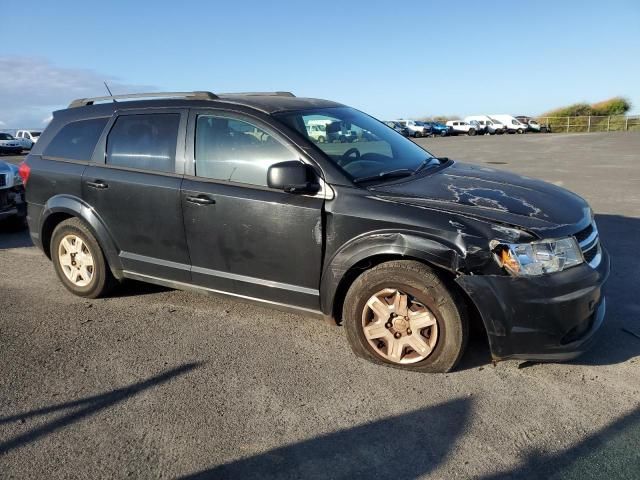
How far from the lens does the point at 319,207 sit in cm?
360

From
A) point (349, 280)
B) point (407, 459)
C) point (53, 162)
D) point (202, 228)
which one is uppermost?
point (53, 162)

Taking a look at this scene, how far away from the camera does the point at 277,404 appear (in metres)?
3.18

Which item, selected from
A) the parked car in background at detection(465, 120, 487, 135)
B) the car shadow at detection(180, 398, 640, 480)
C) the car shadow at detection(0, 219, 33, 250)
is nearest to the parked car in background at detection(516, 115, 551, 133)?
the parked car in background at detection(465, 120, 487, 135)

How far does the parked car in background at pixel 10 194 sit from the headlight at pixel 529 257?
725 cm

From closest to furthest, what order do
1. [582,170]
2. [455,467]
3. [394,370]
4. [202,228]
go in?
[455,467] < [394,370] < [202,228] < [582,170]

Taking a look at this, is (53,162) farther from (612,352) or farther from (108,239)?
(612,352)

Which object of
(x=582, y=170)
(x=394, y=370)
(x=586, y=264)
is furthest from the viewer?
(x=582, y=170)

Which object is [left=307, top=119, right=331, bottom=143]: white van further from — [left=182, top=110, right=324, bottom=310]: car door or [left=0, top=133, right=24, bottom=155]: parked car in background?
[left=0, top=133, right=24, bottom=155]: parked car in background

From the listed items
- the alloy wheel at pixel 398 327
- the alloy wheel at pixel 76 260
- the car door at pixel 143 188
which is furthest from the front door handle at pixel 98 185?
the alloy wheel at pixel 398 327

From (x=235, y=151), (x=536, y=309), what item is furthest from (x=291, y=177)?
(x=536, y=309)

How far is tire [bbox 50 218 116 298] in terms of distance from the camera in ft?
15.7

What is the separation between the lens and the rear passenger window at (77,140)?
4.79 m

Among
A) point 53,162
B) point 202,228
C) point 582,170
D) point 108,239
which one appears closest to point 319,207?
point 202,228

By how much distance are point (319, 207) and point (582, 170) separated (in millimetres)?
12312
